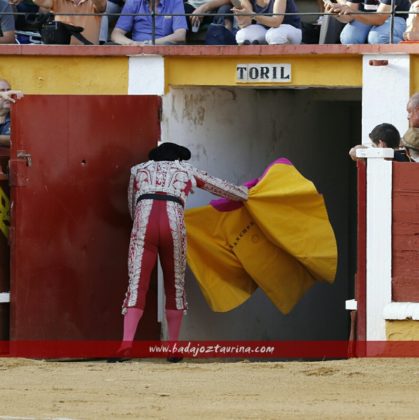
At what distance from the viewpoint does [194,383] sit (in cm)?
888

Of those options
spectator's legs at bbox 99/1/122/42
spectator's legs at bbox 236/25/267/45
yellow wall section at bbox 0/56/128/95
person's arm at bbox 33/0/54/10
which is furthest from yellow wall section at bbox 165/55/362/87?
person's arm at bbox 33/0/54/10

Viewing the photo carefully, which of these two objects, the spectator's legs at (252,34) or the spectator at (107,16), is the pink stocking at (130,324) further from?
the spectator at (107,16)

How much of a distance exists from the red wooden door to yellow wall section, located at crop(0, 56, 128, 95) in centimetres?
101

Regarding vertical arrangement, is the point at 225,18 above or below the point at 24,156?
above

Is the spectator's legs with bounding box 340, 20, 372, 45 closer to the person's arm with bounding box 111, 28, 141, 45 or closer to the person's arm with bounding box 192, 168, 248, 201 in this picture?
the person's arm with bounding box 192, 168, 248, 201

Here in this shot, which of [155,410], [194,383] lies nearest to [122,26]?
[194,383]

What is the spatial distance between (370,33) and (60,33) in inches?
92.1

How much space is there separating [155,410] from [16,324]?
2.95m

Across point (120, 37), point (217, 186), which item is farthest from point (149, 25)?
point (217, 186)

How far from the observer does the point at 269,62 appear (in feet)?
39.2

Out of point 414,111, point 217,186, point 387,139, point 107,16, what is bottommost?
point 217,186

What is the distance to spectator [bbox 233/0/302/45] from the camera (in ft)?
39.0

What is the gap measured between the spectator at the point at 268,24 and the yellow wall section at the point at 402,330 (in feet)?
8.94

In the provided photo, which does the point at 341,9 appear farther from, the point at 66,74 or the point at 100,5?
the point at 66,74
